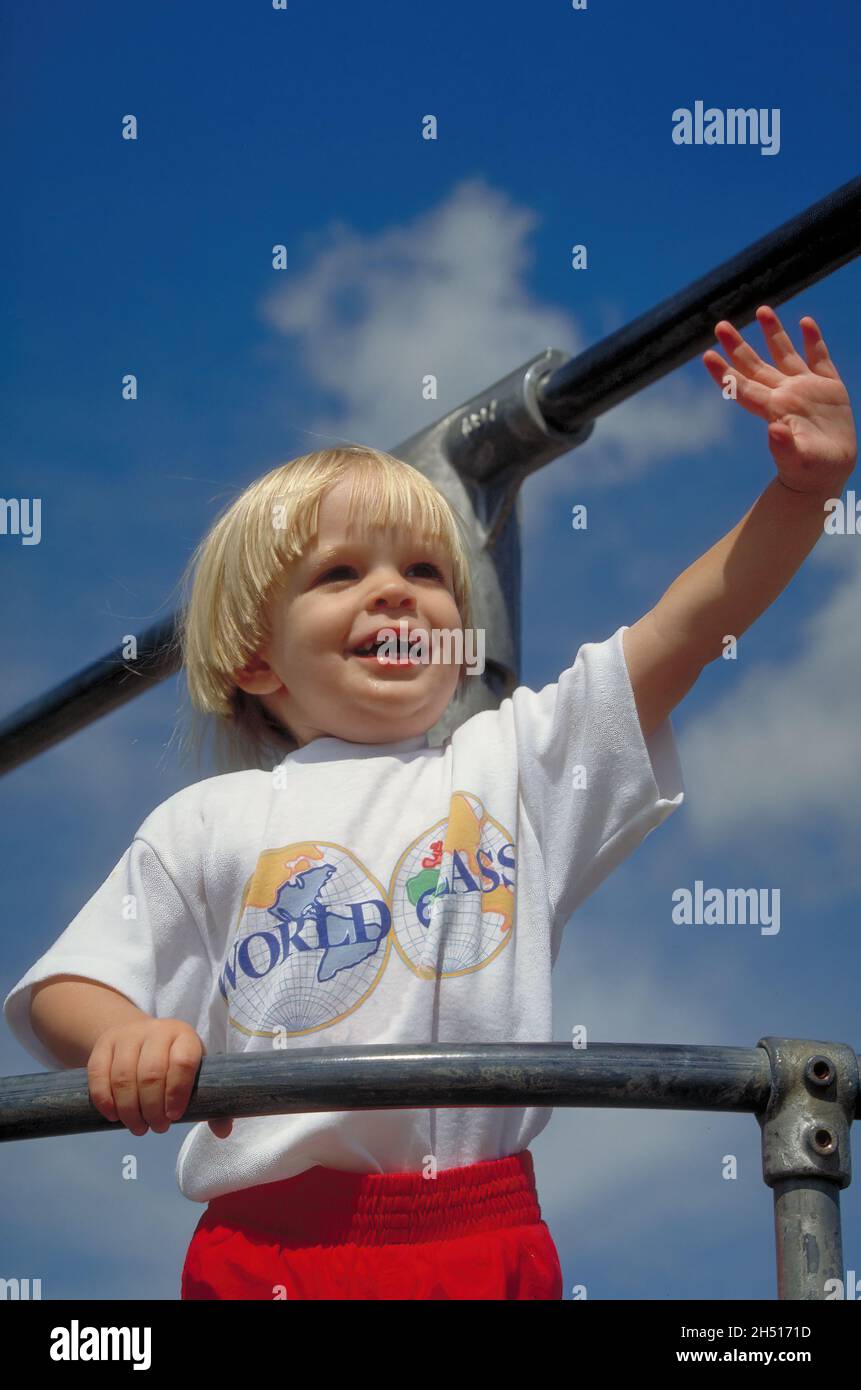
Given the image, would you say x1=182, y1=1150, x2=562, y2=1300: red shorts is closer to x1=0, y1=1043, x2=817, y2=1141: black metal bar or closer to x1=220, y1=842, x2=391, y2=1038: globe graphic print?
x1=220, y1=842, x2=391, y2=1038: globe graphic print

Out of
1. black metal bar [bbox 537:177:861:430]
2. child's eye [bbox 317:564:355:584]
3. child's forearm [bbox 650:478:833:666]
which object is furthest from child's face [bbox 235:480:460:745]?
child's forearm [bbox 650:478:833:666]

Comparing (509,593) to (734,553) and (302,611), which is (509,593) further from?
(734,553)

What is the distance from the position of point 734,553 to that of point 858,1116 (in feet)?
2.94

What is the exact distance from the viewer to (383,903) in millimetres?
2256

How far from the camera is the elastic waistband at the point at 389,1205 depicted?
206 centimetres

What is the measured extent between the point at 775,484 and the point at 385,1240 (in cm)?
100

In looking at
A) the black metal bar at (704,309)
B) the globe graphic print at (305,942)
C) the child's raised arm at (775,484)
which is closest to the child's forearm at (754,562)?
the child's raised arm at (775,484)

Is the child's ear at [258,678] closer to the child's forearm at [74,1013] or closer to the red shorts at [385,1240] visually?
the child's forearm at [74,1013]

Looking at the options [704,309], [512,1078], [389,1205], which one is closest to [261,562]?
[704,309]

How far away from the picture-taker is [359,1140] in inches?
83.0

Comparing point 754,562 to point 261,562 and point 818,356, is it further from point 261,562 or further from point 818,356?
point 261,562

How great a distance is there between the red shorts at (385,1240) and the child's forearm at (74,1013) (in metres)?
0.26
